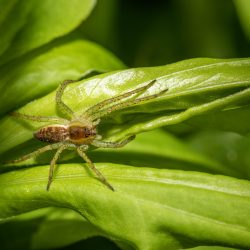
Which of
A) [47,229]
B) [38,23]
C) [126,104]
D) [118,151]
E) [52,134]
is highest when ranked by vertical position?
[38,23]

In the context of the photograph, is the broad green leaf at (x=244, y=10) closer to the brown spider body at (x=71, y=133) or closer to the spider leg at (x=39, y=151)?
the brown spider body at (x=71, y=133)

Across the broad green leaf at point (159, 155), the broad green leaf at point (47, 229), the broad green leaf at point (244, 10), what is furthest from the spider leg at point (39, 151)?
the broad green leaf at point (244, 10)

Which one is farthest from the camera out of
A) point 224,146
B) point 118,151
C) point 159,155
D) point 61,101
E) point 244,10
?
point 224,146

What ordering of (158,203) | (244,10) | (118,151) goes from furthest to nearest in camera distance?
(118,151) < (244,10) < (158,203)

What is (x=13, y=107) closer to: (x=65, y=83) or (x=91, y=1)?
(x=65, y=83)

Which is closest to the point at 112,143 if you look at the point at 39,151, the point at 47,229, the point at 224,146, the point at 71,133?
the point at 39,151

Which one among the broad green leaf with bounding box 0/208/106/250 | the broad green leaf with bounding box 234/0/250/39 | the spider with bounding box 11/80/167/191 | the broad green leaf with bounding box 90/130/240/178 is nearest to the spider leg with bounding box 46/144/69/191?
the spider with bounding box 11/80/167/191

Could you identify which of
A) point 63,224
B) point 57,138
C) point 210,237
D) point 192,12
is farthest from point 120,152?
point 192,12

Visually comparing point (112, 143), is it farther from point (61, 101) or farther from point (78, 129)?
point (78, 129)
